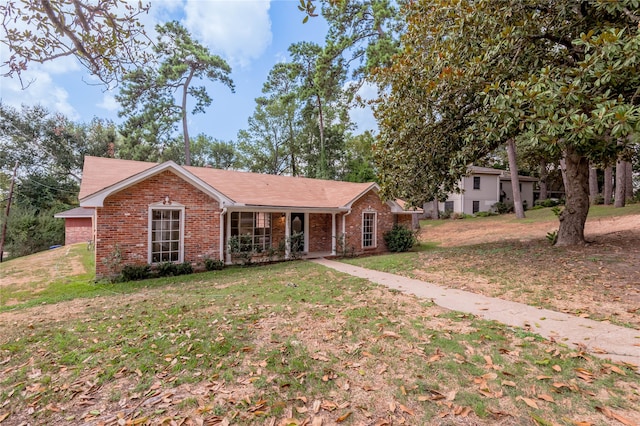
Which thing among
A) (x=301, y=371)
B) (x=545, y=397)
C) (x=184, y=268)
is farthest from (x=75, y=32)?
(x=184, y=268)

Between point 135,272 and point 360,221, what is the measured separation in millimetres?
9538

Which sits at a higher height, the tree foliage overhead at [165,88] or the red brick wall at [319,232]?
the tree foliage overhead at [165,88]

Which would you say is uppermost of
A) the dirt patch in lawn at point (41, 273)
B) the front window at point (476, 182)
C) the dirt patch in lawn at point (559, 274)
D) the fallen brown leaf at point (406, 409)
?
the front window at point (476, 182)

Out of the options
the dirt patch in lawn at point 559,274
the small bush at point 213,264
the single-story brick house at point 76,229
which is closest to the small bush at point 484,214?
the dirt patch in lawn at point 559,274

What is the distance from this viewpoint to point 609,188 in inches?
879

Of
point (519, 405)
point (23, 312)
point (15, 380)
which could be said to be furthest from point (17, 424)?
point (23, 312)

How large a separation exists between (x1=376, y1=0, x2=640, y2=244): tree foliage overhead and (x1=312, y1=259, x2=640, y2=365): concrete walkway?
3.17m

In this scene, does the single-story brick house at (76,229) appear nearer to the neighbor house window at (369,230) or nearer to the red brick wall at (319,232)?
the red brick wall at (319,232)

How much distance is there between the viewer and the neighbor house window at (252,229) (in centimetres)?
1247

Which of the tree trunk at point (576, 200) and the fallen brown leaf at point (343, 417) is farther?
the tree trunk at point (576, 200)

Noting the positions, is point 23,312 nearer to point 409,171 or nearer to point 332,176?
point 409,171

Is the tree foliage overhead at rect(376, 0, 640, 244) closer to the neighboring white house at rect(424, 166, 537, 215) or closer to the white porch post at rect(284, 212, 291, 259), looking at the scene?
the white porch post at rect(284, 212, 291, 259)

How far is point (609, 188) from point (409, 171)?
2207 cm

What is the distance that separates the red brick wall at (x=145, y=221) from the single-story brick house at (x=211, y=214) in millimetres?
25
